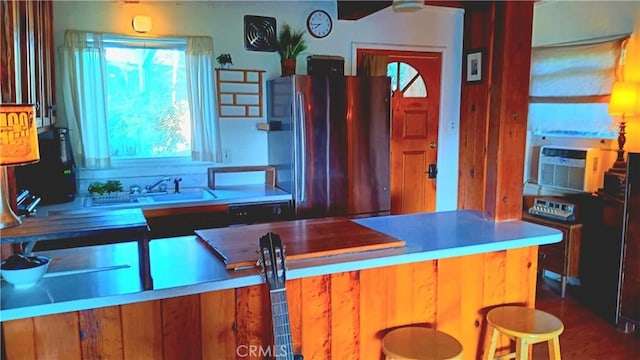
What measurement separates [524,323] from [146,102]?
3031 millimetres

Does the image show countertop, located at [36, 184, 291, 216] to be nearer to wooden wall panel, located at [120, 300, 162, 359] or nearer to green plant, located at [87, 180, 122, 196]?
green plant, located at [87, 180, 122, 196]

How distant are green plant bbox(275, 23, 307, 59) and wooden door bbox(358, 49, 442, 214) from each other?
873 millimetres

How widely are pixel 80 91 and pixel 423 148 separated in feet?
9.46

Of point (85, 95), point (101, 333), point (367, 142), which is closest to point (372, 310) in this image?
point (101, 333)

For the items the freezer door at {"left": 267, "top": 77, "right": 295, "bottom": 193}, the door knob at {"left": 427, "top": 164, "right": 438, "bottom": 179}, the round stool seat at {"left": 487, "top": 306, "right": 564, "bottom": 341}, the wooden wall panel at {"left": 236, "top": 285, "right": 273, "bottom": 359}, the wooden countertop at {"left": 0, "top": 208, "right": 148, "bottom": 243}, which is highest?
the freezer door at {"left": 267, "top": 77, "right": 295, "bottom": 193}

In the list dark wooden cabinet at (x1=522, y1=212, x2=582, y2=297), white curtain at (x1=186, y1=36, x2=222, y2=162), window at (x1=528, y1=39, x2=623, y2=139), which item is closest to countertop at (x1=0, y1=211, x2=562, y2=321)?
dark wooden cabinet at (x1=522, y1=212, x2=582, y2=297)

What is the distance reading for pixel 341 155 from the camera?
3.76 meters

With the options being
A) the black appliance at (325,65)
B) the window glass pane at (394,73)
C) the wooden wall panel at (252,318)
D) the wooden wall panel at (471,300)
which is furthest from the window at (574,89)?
the wooden wall panel at (252,318)

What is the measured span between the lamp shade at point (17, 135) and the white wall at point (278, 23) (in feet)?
7.31

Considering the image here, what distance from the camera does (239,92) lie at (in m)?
4.02

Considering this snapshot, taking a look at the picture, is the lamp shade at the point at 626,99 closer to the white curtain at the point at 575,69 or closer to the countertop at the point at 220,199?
the white curtain at the point at 575,69

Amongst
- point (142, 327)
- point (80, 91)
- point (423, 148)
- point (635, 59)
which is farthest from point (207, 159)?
point (635, 59)

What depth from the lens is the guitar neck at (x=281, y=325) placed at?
5.60 feet

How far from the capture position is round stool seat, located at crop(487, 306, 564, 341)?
2006mm
